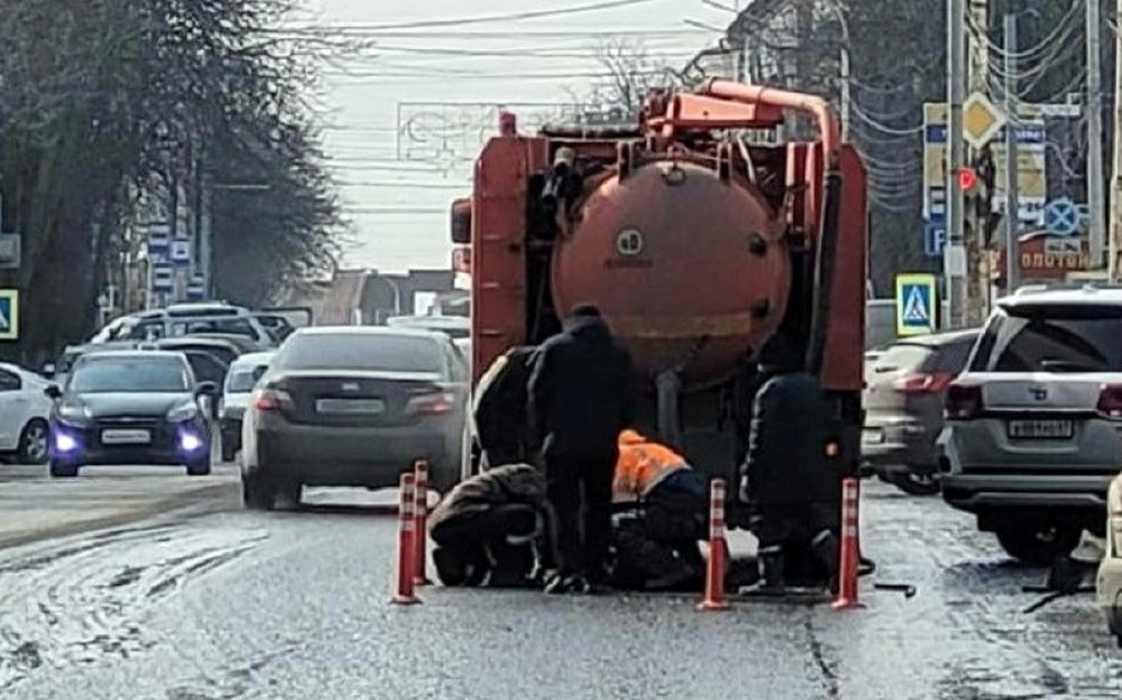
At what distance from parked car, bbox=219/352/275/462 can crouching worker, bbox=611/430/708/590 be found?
20.0 metres

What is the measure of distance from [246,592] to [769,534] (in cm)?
309

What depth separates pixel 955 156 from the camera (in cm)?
4003

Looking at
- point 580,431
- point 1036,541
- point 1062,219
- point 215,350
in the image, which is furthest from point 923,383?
point 1062,219

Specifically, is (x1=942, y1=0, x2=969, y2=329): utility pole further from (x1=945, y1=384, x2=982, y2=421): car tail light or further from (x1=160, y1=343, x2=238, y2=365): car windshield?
(x1=945, y1=384, x2=982, y2=421): car tail light

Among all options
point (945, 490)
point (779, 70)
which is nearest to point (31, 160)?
point (779, 70)

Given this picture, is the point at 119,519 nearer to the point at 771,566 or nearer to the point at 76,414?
the point at 771,566

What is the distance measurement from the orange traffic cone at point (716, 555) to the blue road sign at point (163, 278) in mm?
59307

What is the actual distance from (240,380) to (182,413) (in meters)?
4.52

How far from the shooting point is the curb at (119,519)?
21.6m

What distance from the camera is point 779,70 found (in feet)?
236

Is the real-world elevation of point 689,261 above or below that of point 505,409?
above

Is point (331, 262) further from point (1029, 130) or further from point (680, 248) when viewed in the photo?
point (680, 248)

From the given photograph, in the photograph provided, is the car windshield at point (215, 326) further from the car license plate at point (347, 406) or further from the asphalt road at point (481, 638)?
the asphalt road at point (481, 638)

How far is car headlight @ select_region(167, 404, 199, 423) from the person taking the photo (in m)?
33.4
